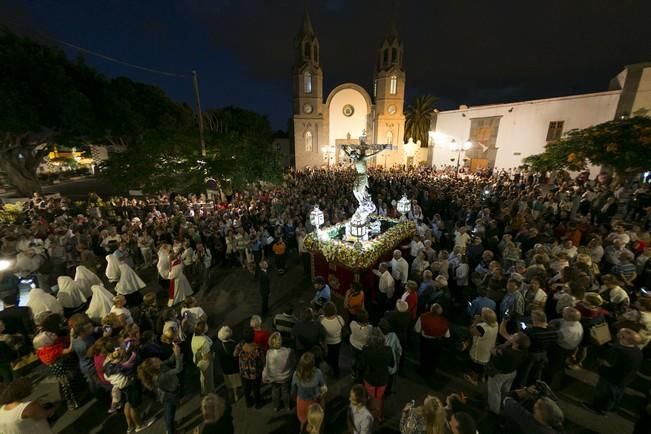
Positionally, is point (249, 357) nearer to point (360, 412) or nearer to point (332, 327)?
point (332, 327)

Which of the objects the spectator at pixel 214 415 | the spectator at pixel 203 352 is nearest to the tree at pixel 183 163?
the spectator at pixel 203 352

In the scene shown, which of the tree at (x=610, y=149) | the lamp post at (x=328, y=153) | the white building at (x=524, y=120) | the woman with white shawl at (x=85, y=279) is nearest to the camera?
the woman with white shawl at (x=85, y=279)

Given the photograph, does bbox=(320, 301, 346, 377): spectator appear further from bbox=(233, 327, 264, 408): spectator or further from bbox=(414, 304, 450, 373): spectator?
bbox=(414, 304, 450, 373): spectator

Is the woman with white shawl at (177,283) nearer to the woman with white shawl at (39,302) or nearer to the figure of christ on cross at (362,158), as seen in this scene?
the woman with white shawl at (39,302)

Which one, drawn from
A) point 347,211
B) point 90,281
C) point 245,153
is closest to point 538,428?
point 90,281

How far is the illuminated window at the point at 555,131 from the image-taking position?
79.3 ft

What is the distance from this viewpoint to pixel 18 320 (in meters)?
5.61

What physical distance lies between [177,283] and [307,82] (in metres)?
33.8

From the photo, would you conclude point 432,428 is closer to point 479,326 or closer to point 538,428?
point 538,428

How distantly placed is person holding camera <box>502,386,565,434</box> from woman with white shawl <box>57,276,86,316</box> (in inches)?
326

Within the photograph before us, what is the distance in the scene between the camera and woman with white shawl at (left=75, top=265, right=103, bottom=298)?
6633 mm

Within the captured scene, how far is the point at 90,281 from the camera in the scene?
22.4ft

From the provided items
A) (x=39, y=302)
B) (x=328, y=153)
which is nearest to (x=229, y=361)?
(x=39, y=302)

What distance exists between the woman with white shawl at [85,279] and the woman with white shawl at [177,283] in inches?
65.8
